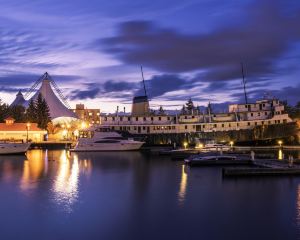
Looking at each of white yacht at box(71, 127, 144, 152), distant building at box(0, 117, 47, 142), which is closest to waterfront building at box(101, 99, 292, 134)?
white yacht at box(71, 127, 144, 152)

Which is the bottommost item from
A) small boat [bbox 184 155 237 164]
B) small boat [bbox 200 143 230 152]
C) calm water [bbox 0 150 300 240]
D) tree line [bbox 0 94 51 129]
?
calm water [bbox 0 150 300 240]

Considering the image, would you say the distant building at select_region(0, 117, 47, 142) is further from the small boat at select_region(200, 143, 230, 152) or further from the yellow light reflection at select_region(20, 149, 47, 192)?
the yellow light reflection at select_region(20, 149, 47, 192)

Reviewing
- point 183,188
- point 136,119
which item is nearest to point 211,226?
point 183,188

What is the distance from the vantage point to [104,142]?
244 ft

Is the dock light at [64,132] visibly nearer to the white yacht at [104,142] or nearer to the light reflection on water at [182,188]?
the white yacht at [104,142]

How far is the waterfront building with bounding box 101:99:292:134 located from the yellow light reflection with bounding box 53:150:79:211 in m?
30.9

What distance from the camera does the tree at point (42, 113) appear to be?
10962cm

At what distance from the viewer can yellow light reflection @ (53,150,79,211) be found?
29244 mm

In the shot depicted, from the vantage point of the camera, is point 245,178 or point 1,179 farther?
point 1,179

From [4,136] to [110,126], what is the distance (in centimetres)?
2634

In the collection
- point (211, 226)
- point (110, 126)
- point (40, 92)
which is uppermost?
point (40, 92)

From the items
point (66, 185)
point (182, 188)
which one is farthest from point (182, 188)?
point (66, 185)

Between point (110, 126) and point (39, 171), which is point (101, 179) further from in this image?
point (110, 126)

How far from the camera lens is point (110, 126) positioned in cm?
8188
